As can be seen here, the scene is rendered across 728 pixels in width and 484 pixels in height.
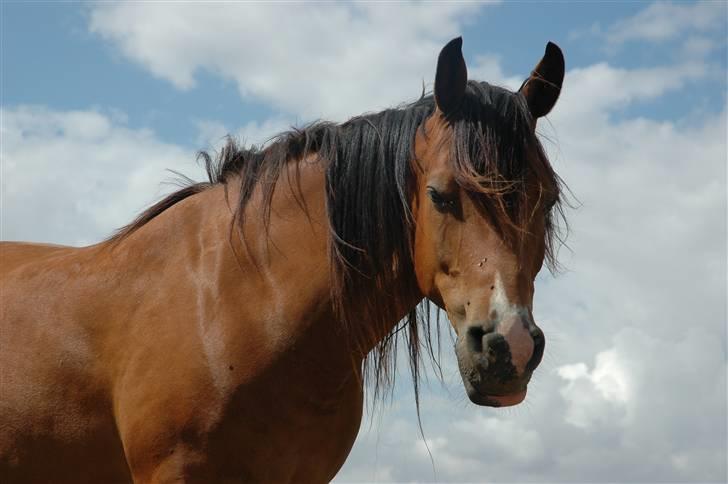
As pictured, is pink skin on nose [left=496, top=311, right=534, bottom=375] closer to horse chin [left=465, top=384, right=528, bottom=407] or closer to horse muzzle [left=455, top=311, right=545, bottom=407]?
horse muzzle [left=455, top=311, right=545, bottom=407]

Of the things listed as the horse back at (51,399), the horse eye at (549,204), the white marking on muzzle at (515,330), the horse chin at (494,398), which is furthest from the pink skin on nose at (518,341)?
the horse back at (51,399)

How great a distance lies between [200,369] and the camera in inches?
194

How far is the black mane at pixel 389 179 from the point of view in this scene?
491 centimetres

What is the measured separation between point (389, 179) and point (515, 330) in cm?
122

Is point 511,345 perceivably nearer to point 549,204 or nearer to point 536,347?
point 536,347

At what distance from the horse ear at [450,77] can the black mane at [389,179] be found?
0.21 ft

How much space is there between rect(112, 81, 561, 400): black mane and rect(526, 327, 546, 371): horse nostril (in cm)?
61

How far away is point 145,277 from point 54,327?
0.62 meters

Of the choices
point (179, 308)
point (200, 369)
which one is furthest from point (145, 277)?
point (200, 369)

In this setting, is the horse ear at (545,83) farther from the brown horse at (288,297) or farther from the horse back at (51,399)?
the horse back at (51,399)

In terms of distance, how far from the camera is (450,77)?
5227mm

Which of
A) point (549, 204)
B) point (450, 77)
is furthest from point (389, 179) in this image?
point (549, 204)

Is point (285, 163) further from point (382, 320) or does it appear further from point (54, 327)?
point (54, 327)

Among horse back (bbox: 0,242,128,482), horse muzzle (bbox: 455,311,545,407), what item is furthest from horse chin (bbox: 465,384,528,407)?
horse back (bbox: 0,242,128,482)
